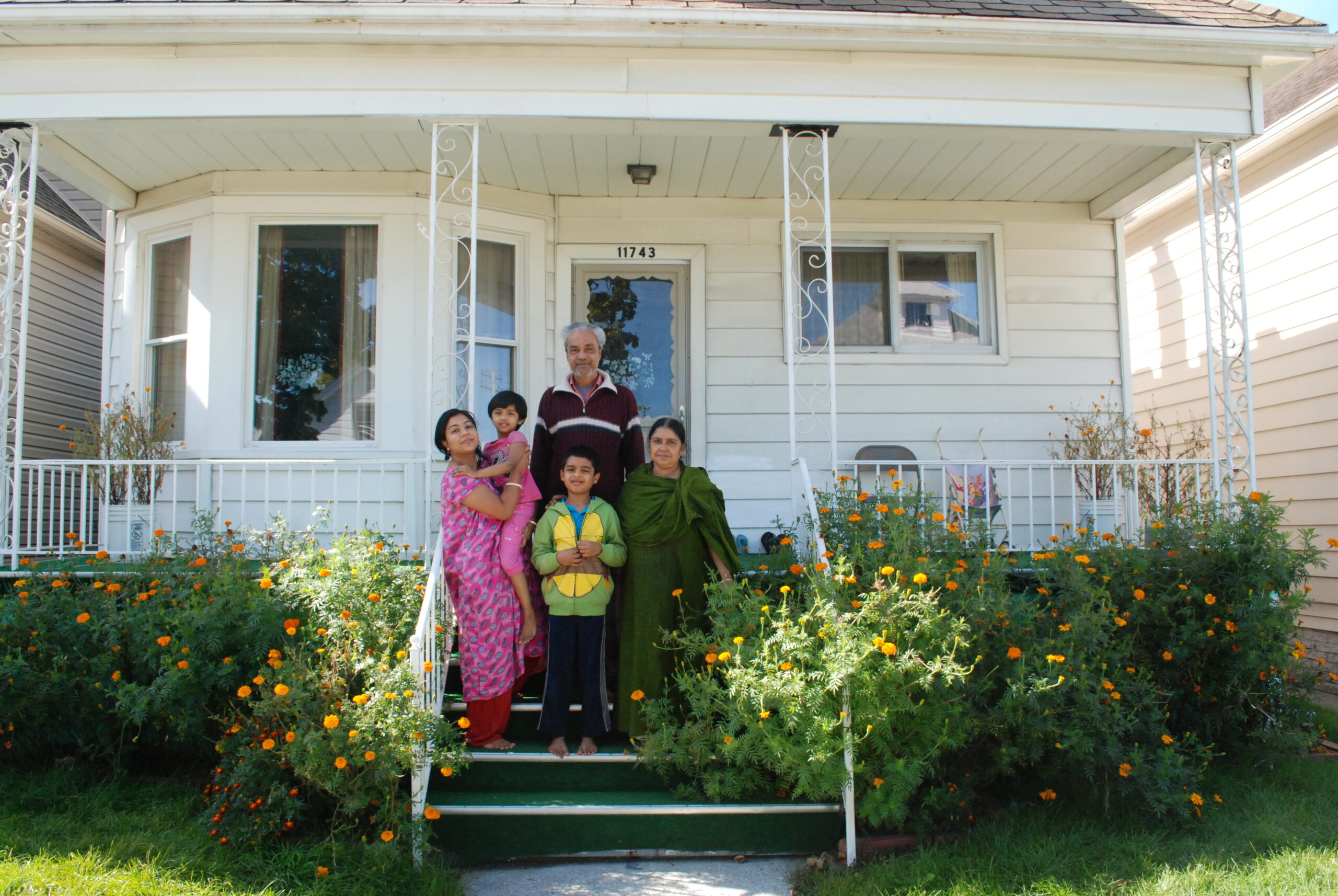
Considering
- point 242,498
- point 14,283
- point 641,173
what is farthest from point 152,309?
point 641,173

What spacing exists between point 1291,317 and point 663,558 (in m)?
5.96

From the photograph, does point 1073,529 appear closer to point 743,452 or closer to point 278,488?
point 743,452

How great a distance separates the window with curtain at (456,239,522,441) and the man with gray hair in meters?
1.72

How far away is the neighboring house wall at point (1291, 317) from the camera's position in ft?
21.5

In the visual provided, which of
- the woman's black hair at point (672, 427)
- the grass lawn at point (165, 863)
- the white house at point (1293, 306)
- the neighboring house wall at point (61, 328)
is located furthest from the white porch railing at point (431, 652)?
the white house at point (1293, 306)

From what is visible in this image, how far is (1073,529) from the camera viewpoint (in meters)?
5.95

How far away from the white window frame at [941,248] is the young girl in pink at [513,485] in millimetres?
3040

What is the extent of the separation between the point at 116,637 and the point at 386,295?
2775 mm

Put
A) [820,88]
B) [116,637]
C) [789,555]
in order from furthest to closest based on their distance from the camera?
1. [820,88]
2. [789,555]
3. [116,637]

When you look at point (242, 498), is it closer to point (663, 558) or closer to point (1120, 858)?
point (663, 558)

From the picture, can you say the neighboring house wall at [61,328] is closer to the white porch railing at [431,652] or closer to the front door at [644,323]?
the front door at [644,323]

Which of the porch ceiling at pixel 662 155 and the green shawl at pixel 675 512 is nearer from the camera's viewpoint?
the green shawl at pixel 675 512

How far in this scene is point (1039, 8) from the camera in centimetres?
501

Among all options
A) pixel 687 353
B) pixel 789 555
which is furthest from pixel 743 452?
pixel 789 555
